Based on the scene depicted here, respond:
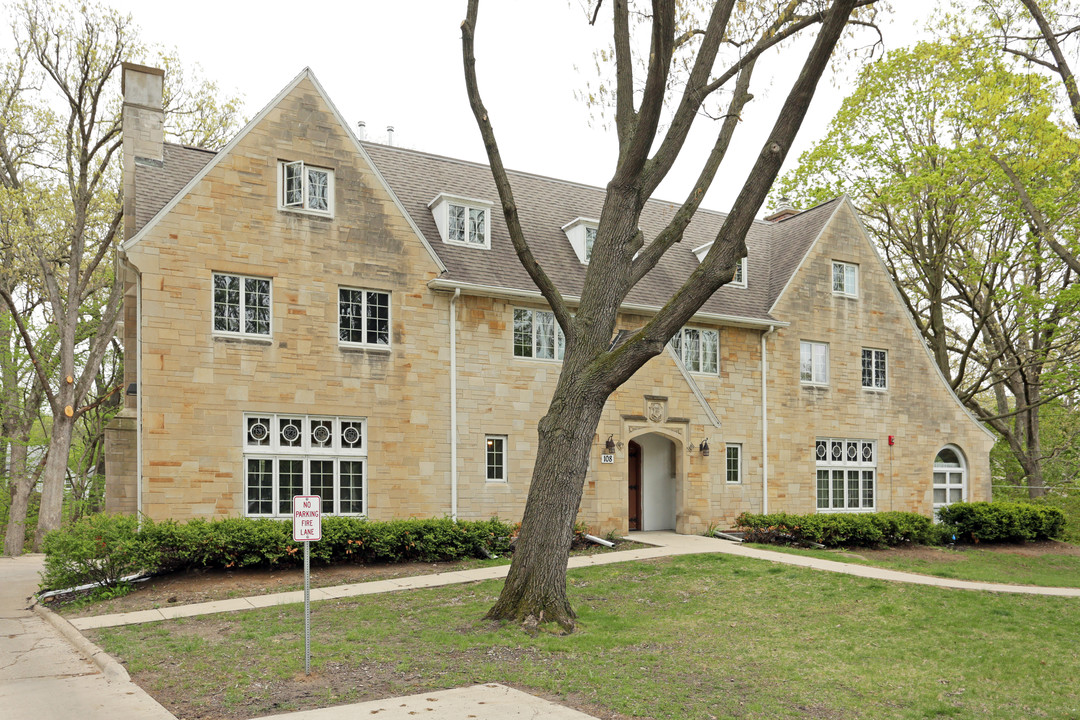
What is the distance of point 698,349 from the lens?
22.8 meters

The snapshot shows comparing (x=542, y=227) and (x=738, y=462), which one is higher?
(x=542, y=227)

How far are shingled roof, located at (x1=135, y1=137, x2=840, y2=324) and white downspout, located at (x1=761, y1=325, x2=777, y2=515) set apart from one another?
108 centimetres

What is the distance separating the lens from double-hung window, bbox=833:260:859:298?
25.5m

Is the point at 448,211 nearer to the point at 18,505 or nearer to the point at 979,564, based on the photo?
the point at 979,564

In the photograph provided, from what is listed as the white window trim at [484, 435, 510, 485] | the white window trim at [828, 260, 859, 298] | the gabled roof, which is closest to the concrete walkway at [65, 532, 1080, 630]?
the white window trim at [484, 435, 510, 485]

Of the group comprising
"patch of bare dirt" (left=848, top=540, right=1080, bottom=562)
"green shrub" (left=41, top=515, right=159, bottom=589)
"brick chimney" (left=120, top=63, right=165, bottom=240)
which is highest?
"brick chimney" (left=120, top=63, right=165, bottom=240)

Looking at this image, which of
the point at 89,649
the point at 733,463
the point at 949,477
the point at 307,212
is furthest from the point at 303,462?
the point at 949,477

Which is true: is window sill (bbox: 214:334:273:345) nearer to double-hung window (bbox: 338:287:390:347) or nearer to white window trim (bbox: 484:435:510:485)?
double-hung window (bbox: 338:287:390:347)

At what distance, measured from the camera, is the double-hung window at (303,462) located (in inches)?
654

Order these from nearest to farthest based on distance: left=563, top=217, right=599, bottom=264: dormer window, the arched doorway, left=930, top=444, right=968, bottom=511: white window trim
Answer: left=563, top=217, right=599, bottom=264: dormer window, left=930, top=444, right=968, bottom=511: white window trim, the arched doorway

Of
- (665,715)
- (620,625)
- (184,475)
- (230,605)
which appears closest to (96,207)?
(184,475)

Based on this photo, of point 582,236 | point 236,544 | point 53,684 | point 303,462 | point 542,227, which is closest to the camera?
point 53,684

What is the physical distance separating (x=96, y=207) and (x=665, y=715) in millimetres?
25281

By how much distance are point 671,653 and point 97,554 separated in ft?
31.5
